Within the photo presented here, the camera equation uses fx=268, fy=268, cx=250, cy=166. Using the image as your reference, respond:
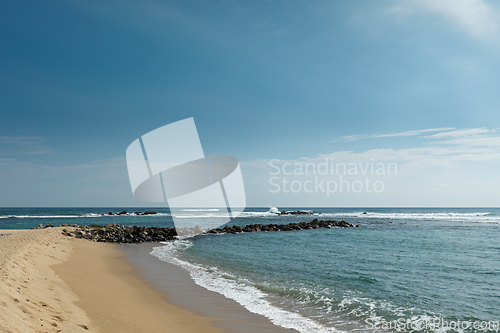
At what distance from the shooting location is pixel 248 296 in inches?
295

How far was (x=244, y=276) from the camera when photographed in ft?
32.4

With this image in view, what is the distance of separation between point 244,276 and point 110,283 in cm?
442

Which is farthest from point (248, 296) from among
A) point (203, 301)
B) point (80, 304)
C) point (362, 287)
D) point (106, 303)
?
point (80, 304)

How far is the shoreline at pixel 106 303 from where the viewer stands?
4137 mm

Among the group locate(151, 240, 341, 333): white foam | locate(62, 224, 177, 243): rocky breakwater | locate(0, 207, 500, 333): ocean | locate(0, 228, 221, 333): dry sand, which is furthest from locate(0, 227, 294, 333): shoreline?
locate(62, 224, 177, 243): rocky breakwater

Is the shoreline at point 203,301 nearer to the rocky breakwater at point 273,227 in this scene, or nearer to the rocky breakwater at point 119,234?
the rocky breakwater at point 119,234

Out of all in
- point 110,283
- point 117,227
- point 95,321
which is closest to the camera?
point 95,321

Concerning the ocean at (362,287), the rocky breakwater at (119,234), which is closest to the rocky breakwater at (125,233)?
the rocky breakwater at (119,234)

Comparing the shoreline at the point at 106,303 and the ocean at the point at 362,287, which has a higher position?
the shoreline at the point at 106,303

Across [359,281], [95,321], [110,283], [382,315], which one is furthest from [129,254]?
[382,315]

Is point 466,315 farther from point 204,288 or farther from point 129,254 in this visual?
point 129,254

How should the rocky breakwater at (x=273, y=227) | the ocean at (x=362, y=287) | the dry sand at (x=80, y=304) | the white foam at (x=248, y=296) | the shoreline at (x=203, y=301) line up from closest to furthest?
the dry sand at (x=80, y=304) → the shoreline at (x=203, y=301) → the white foam at (x=248, y=296) → the ocean at (x=362, y=287) → the rocky breakwater at (x=273, y=227)

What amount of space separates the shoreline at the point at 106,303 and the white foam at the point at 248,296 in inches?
10.8

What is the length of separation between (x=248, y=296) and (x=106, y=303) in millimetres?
3548
